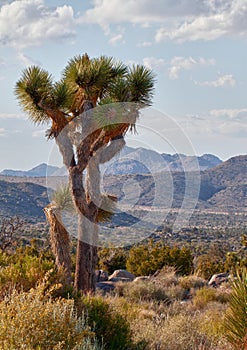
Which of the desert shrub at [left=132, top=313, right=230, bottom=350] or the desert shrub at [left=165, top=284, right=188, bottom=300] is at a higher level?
the desert shrub at [left=132, top=313, right=230, bottom=350]

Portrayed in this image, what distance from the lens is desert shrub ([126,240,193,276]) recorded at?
22.0 m

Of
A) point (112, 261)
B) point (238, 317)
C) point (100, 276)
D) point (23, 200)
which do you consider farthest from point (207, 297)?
point (23, 200)

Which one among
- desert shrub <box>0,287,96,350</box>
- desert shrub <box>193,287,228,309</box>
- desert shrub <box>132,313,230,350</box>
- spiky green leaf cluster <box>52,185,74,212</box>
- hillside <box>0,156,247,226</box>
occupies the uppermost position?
hillside <box>0,156,247,226</box>

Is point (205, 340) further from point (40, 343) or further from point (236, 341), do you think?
point (40, 343)

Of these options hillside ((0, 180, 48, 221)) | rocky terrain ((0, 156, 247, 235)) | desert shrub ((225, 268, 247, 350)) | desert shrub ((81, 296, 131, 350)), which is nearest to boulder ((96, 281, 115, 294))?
rocky terrain ((0, 156, 247, 235))

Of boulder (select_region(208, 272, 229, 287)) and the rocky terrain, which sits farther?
boulder (select_region(208, 272, 229, 287))

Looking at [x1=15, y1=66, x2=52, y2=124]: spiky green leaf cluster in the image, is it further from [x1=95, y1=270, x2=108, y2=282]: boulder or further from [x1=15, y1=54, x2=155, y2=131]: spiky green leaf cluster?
[x1=95, y1=270, x2=108, y2=282]: boulder

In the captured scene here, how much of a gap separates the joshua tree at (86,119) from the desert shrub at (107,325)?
5.84m

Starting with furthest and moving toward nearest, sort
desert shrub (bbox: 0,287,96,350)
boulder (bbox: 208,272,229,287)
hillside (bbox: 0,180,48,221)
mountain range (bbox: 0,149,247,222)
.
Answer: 1. hillside (bbox: 0,180,48,221)
2. boulder (bbox: 208,272,229,287)
3. mountain range (bbox: 0,149,247,222)
4. desert shrub (bbox: 0,287,96,350)

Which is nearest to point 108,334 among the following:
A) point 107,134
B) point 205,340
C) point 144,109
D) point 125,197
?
point 205,340

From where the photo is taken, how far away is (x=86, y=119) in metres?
13.6

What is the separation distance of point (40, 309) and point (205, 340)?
3071 millimetres

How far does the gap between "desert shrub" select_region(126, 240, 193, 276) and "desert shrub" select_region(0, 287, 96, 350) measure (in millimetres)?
16648

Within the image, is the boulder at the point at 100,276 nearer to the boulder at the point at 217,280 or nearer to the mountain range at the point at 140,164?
the boulder at the point at 217,280
